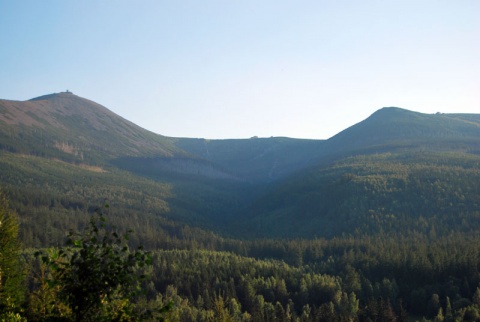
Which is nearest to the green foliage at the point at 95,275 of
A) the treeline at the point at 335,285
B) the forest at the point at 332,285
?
the forest at the point at 332,285

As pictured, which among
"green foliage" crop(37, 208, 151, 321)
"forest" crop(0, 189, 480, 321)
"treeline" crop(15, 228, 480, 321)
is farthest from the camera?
"treeline" crop(15, 228, 480, 321)

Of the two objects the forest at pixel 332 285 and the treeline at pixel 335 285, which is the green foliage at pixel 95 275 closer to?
the forest at pixel 332 285

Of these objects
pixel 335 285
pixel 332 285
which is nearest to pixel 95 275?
pixel 332 285

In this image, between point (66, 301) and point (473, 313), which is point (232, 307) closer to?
point (473, 313)

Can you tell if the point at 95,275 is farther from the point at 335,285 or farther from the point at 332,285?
the point at 335,285

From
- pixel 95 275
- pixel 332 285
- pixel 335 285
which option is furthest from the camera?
pixel 335 285

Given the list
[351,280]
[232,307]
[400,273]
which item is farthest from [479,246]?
[232,307]

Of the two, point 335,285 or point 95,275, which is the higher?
point 95,275

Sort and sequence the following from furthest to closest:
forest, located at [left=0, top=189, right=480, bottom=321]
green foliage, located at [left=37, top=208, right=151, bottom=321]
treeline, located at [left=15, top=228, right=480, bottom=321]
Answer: treeline, located at [left=15, top=228, right=480, bottom=321] → forest, located at [left=0, top=189, right=480, bottom=321] → green foliage, located at [left=37, top=208, right=151, bottom=321]

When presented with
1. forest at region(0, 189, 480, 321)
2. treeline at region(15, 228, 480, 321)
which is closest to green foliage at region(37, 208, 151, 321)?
forest at region(0, 189, 480, 321)

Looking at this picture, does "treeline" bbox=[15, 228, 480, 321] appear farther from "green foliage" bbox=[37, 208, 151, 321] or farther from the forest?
"green foliage" bbox=[37, 208, 151, 321]

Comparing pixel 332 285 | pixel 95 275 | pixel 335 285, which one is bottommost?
pixel 335 285

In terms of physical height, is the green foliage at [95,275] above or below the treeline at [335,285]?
above

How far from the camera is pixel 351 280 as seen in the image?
127375 millimetres
